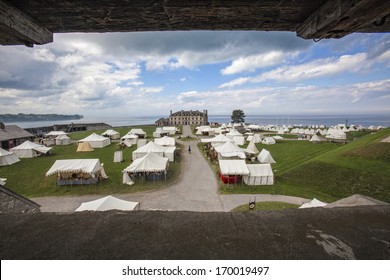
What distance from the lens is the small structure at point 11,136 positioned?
38812mm

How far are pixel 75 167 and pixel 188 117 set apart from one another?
87.7 m

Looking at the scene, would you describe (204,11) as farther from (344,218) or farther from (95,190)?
(95,190)

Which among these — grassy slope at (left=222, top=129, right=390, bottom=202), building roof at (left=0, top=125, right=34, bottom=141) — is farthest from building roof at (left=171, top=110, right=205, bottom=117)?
grassy slope at (left=222, top=129, right=390, bottom=202)

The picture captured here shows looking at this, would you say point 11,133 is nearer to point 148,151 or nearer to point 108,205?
point 148,151

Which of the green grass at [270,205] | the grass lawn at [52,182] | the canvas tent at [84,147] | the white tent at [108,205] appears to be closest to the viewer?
the white tent at [108,205]

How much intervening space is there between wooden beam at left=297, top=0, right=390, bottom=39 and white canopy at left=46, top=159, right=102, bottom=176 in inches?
782

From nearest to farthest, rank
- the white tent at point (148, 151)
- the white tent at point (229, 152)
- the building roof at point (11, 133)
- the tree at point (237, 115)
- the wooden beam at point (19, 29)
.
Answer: the wooden beam at point (19, 29)
the white tent at point (229, 152)
the white tent at point (148, 151)
the building roof at point (11, 133)
the tree at point (237, 115)

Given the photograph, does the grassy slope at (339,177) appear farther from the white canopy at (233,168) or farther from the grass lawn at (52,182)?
the grass lawn at (52,182)

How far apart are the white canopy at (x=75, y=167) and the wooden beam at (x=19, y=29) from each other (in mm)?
18221

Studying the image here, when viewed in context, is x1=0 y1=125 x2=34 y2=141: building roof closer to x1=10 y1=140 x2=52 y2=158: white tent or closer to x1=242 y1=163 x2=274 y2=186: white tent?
x1=10 y1=140 x2=52 y2=158: white tent

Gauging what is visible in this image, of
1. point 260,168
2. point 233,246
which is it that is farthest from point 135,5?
point 260,168

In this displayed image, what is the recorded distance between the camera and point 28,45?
8.16 ft

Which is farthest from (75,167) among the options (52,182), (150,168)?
(150,168)

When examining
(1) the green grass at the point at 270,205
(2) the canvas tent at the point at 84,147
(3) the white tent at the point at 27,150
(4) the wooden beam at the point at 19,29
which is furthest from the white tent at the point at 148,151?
(4) the wooden beam at the point at 19,29
